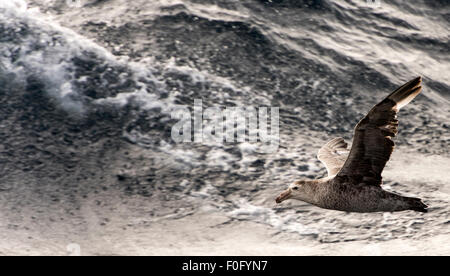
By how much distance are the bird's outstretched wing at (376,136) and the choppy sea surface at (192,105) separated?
2.03 meters

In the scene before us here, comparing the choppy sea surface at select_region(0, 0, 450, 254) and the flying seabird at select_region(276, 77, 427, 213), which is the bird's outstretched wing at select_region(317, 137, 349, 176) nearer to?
the flying seabird at select_region(276, 77, 427, 213)

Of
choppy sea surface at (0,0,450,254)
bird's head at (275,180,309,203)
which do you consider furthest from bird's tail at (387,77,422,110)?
choppy sea surface at (0,0,450,254)

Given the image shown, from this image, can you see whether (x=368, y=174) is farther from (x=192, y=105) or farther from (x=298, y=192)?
(x=192, y=105)

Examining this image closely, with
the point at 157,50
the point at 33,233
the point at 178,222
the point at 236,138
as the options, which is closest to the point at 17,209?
the point at 33,233

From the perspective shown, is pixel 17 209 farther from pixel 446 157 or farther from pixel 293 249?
pixel 446 157

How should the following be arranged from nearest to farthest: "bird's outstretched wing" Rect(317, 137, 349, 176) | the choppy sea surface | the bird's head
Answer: the bird's head → "bird's outstretched wing" Rect(317, 137, 349, 176) → the choppy sea surface

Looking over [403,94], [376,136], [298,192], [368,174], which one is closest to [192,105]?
[298,192]

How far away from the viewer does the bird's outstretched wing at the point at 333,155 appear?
28.6ft

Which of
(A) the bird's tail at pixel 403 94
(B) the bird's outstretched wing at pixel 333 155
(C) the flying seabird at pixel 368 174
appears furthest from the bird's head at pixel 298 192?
(A) the bird's tail at pixel 403 94

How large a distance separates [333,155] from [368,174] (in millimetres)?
1635

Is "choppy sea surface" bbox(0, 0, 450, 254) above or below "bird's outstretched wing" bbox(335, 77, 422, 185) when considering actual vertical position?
below

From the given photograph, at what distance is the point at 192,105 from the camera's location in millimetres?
12547

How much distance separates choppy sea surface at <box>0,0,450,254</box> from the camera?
9977 mm

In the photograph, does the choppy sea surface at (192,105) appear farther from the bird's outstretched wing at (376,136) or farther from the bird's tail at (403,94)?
the bird's tail at (403,94)
